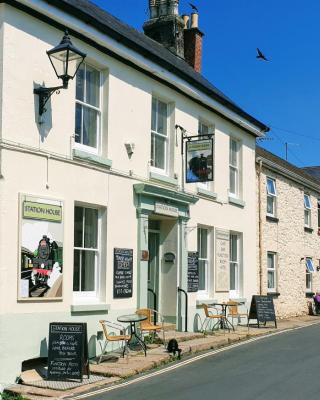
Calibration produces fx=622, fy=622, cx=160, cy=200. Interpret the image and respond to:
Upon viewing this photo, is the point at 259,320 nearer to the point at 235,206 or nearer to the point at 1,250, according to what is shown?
the point at 235,206

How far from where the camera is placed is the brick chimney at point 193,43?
21.2 meters

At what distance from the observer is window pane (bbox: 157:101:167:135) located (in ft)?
49.5

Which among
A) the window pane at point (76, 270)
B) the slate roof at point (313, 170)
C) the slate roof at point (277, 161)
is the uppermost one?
the slate roof at point (313, 170)

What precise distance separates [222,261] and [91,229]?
19.6 ft

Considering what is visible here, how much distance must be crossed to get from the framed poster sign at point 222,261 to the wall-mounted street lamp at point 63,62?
7774 millimetres

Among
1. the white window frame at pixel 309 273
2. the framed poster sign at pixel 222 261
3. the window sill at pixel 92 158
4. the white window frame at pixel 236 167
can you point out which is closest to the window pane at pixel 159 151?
the window sill at pixel 92 158

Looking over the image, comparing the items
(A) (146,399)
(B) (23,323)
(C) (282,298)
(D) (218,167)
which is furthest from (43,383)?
(C) (282,298)

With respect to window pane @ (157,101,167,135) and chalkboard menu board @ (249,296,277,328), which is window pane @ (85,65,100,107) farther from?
chalkboard menu board @ (249,296,277,328)

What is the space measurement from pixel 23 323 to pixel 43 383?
102 cm

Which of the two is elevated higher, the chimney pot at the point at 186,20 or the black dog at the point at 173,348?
the chimney pot at the point at 186,20

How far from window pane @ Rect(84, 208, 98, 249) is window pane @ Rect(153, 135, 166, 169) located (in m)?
2.86

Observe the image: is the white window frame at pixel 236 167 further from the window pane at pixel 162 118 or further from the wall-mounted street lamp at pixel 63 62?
the wall-mounted street lamp at pixel 63 62

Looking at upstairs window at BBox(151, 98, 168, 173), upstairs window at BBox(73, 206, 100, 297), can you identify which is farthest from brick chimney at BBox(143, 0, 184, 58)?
upstairs window at BBox(73, 206, 100, 297)

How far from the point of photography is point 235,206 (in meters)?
18.5
